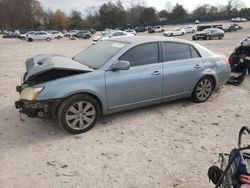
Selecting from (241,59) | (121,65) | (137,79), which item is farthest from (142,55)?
(241,59)

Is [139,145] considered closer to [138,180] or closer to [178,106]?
[138,180]

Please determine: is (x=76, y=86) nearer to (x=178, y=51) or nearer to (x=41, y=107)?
(x=41, y=107)

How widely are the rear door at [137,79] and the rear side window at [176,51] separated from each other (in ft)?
0.82

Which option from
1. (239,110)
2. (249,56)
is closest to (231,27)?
(249,56)

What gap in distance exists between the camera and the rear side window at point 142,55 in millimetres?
4856

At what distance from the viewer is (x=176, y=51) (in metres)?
5.43

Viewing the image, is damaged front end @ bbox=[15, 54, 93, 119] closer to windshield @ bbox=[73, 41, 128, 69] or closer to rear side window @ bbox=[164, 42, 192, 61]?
windshield @ bbox=[73, 41, 128, 69]

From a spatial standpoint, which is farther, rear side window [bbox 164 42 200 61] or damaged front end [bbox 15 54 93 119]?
rear side window [bbox 164 42 200 61]

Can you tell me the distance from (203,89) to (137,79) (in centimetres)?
182

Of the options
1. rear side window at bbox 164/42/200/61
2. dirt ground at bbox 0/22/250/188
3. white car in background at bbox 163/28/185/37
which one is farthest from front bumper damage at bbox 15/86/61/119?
white car in background at bbox 163/28/185/37

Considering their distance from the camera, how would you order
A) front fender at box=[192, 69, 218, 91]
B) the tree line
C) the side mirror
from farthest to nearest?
1. the tree line
2. front fender at box=[192, 69, 218, 91]
3. the side mirror

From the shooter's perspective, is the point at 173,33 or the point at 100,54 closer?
the point at 100,54

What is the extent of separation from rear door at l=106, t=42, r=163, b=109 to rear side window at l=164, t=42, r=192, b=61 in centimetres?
25

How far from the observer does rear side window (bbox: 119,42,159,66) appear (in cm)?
486
